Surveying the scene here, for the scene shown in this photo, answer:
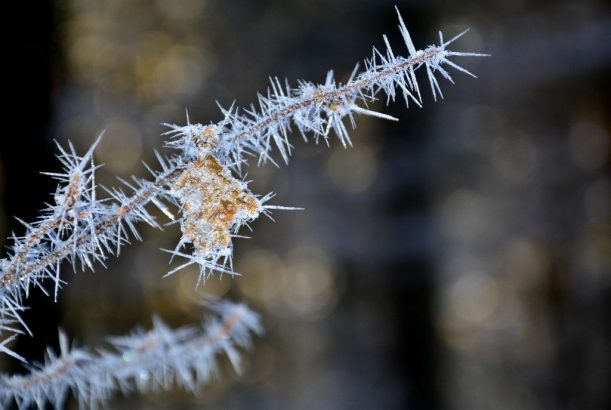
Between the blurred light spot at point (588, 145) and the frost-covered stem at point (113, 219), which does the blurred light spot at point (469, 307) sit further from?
the frost-covered stem at point (113, 219)


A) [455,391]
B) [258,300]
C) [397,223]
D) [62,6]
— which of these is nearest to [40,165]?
[62,6]

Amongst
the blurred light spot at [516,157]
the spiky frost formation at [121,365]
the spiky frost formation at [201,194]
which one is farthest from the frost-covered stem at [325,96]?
the blurred light spot at [516,157]

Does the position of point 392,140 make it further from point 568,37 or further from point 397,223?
point 568,37

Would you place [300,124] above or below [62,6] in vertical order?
below

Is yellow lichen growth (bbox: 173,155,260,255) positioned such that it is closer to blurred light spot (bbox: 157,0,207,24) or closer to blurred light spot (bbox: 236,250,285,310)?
blurred light spot (bbox: 236,250,285,310)

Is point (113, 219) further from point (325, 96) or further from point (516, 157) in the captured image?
point (516, 157)

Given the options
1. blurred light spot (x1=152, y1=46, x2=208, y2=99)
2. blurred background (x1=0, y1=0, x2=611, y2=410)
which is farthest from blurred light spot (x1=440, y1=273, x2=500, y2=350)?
blurred light spot (x1=152, y1=46, x2=208, y2=99)
